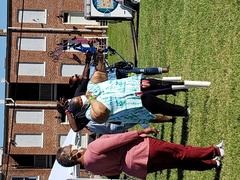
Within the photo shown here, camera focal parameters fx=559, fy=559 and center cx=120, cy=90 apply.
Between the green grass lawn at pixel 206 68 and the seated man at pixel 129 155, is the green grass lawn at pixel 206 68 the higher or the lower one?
the higher one

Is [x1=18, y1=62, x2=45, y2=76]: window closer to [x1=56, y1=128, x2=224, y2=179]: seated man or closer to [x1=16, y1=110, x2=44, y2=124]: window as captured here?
[x1=16, y1=110, x2=44, y2=124]: window

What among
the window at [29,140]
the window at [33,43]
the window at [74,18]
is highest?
the window at [74,18]

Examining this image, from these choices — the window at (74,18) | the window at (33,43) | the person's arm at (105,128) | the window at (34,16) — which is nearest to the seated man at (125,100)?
the person's arm at (105,128)

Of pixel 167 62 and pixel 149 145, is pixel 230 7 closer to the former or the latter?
pixel 149 145

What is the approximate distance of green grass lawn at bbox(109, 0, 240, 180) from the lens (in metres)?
8.40

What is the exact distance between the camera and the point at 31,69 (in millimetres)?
34844

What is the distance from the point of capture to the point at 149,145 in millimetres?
7867

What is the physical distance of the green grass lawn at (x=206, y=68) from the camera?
27.6 feet

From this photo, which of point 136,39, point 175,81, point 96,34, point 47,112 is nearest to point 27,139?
point 47,112

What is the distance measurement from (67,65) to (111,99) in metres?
26.2

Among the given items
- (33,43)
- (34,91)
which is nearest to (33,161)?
(34,91)

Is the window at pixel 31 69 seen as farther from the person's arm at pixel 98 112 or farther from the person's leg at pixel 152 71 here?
the person's arm at pixel 98 112

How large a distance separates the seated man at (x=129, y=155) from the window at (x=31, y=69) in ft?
88.7

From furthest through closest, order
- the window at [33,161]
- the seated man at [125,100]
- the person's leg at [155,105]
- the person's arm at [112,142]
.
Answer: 1. the window at [33,161]
2. the person's leg at [155,105]
3. the seated man at [125,100]
4. the person's arm at [112,142]
